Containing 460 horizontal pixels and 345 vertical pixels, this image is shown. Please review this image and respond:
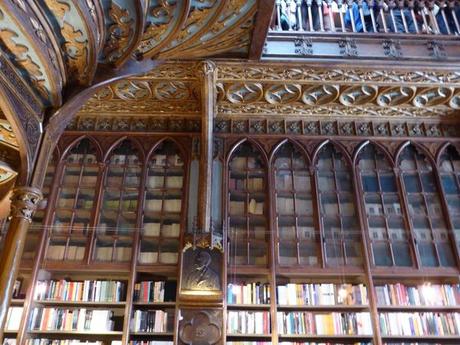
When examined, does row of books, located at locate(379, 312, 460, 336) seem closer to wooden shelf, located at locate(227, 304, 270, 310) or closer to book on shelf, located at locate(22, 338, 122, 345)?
wooden shelf, located at locate(227, 304, 270, 310)

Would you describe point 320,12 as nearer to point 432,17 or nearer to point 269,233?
point 432,17

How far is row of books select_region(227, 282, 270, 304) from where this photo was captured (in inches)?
159

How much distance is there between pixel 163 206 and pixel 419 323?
2693 millimetres

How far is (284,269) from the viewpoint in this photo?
4133mm

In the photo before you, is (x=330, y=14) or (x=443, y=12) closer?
(x=330, y=14)

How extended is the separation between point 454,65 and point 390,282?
2242mm

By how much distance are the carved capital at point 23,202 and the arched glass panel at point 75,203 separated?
1.44 m

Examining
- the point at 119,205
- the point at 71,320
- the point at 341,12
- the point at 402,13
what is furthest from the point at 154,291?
the point at 402,13

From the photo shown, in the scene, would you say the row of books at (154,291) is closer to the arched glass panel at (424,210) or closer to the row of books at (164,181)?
the row of books at (164,181)

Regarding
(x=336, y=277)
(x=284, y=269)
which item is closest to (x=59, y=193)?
(x=284, y=269)

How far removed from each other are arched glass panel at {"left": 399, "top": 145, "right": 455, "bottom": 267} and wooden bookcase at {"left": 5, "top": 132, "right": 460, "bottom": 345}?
12 millimetres

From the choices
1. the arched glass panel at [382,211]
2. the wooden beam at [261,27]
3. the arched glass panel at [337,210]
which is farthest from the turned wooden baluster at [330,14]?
the arched glass panel at [382,211]

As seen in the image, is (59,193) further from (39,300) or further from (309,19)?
(309,19)

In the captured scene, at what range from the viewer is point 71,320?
3.98 metres
